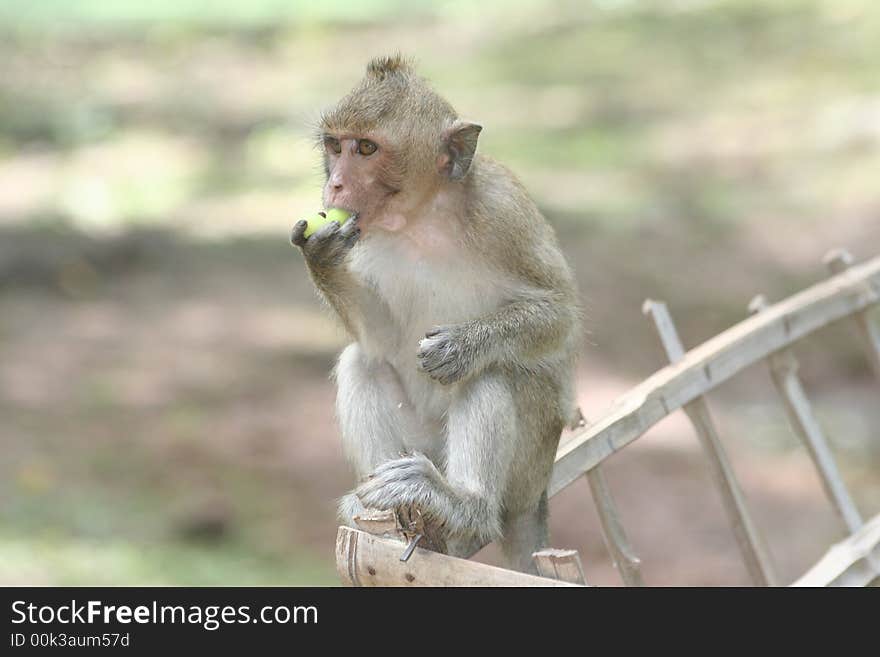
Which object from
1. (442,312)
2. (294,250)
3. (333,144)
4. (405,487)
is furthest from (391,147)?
(294,250)

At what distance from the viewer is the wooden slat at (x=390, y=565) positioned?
377 centimetres

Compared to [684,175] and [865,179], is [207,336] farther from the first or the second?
[865,179]

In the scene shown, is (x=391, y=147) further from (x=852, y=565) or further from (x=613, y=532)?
(x=852, y=565)

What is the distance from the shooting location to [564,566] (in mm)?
3676

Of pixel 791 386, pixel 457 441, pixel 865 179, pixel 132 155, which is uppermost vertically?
pixel 132 155

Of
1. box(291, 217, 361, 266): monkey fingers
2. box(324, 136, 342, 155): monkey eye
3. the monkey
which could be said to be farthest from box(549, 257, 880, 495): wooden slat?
box(324, 136, 342, 155): monkey eye

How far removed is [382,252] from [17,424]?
5.17 metres

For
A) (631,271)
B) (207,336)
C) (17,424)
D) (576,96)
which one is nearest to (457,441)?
(17,424)

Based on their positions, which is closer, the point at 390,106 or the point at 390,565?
the point at 390,565

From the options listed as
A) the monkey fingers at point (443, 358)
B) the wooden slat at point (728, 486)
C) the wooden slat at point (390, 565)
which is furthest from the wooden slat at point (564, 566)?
the wooden slat at point (728, 486)

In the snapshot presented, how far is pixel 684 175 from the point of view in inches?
534

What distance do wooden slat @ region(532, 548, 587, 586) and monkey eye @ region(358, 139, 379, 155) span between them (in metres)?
1.64

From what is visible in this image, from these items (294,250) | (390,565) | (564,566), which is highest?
(294,250)

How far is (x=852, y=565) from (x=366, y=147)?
7.84 feet
